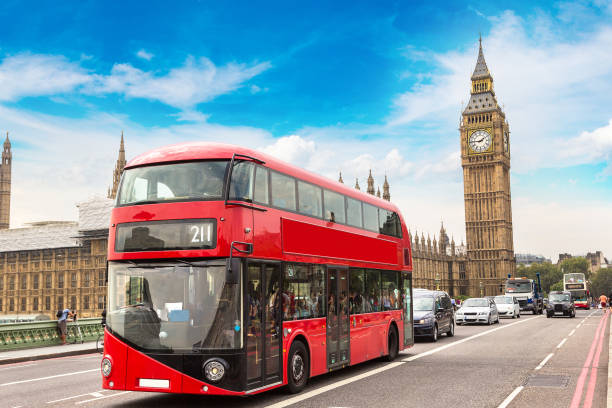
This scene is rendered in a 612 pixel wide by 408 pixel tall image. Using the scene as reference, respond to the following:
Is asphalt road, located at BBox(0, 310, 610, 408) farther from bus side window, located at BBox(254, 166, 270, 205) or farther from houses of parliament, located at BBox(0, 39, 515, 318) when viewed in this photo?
houses of parliament, located at BBox(0, 39, 515, 318)

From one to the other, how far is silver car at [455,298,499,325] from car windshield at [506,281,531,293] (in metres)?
18.5

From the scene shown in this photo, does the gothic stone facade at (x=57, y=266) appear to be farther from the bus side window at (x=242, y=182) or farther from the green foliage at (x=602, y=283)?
the green foliage at (x=602, y=283)

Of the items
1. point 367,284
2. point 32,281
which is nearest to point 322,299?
point 367,284

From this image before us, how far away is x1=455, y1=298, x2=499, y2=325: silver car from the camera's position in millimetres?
31719

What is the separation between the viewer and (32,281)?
94125mm

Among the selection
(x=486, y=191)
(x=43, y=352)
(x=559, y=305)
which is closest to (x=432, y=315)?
(x=43, y=352)

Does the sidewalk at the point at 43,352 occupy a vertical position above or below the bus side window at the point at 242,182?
below

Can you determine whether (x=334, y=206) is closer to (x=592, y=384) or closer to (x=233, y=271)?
(x=233, y=271)

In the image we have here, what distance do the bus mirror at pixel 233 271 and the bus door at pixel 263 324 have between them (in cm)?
53

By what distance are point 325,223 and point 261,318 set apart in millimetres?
3176

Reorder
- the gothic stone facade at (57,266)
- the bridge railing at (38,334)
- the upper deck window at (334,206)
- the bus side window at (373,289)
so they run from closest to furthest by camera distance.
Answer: the upper deck window at (334,206) < the bus side window at (373,289) < the bridge railing at (38,334) < the gothic stone facade at (57,266)

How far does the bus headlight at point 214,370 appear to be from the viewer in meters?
8.46

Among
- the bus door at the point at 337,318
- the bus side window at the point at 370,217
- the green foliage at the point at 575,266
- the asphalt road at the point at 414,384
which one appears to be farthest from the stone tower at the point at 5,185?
the green foliage at the point at 575,266

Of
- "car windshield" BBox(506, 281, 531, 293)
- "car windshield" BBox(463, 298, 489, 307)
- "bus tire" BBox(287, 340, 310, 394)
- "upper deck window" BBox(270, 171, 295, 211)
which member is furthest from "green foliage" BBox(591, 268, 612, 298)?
"upper deck window" BBox(270, 171, 295, 211)
